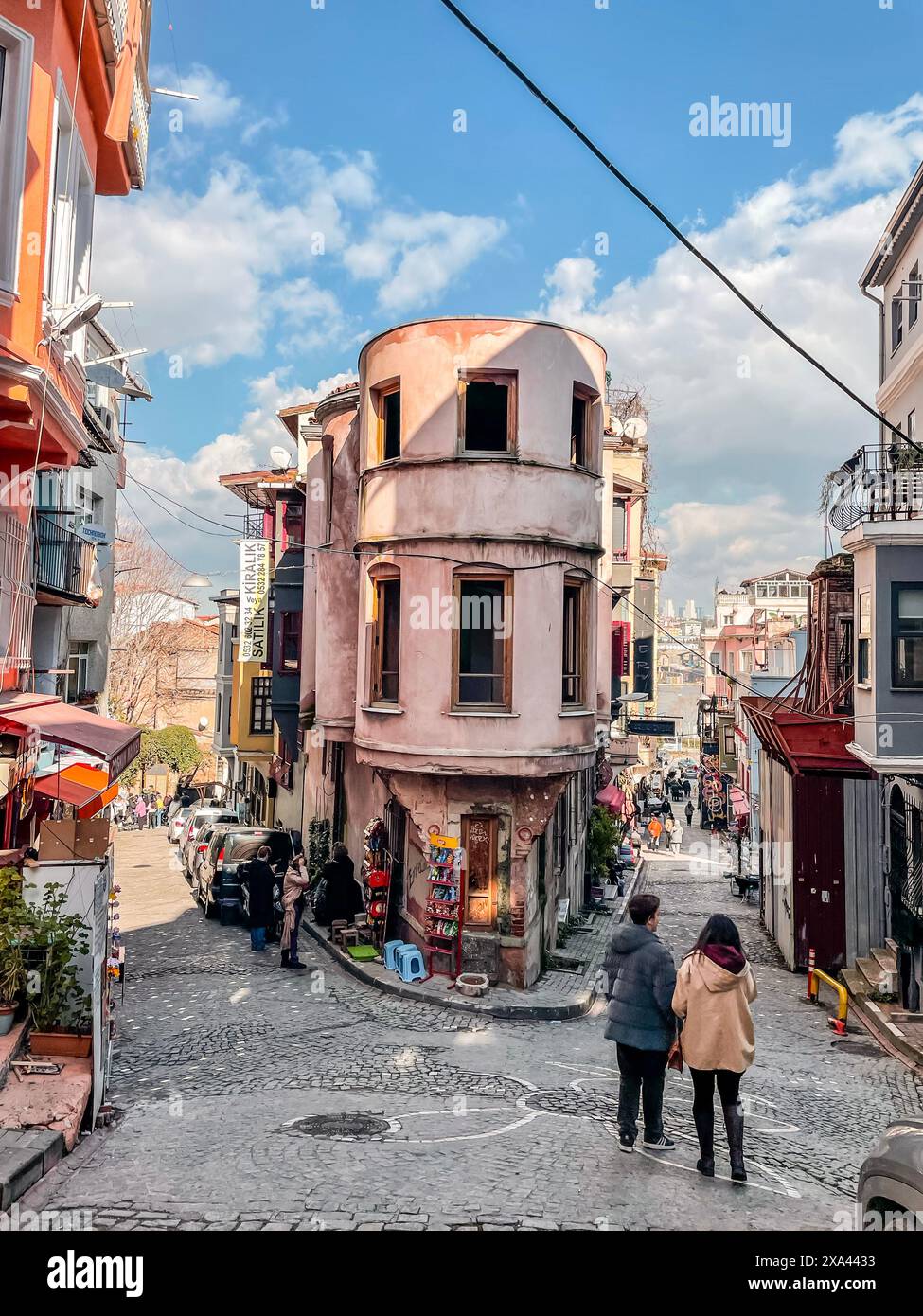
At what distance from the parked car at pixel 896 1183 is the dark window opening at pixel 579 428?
13404 mm

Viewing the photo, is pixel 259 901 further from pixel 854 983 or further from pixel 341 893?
pixel 854 983

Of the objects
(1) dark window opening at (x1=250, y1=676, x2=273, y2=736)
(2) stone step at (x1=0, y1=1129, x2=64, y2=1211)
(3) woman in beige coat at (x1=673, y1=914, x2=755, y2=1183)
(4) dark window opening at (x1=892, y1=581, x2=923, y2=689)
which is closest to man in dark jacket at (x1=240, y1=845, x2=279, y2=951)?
(2) stone step at (x1=0, y1=1129, x2=64, y2=1211)

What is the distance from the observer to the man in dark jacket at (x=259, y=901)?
59.2 ft

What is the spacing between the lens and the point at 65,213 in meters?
10.4

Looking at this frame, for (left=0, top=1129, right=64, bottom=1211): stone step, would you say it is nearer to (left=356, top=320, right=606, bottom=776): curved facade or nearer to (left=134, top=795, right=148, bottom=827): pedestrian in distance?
(left=356, top=320, right=606, bottom=776): curved facade

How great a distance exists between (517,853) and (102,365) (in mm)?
12004

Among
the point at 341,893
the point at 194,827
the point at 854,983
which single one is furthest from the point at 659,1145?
the point at 194,827

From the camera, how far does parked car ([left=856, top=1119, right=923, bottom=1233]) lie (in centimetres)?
459

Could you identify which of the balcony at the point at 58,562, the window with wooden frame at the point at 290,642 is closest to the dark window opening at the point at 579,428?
the balcony at the point at 58,562

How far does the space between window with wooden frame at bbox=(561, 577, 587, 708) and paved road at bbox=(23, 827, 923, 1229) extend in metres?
5.38

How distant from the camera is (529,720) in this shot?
619 inches

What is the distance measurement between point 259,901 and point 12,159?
518 inches

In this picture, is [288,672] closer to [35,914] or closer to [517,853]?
[517,853]
